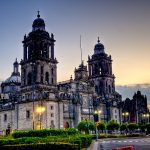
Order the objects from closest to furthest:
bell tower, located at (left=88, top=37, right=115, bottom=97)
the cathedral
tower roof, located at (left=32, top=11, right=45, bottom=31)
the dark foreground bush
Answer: the dark foreground bush < the cathedral < tower roof, located at (left=32, top=11, right=45, bottom=31) < bell tower, located at (left=88, top=37, right=115, bottom=97)

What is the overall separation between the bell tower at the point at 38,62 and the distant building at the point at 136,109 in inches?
1794

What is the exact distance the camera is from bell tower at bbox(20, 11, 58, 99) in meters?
74.1

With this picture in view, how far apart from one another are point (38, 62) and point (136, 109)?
53.4 m

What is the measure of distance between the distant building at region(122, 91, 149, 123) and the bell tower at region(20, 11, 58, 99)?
45.6 metres

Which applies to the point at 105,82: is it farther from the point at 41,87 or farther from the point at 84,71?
the point at 41,87

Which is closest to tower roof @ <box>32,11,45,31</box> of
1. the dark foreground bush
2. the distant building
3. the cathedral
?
the cathedral

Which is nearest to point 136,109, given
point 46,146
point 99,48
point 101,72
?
point 101,72

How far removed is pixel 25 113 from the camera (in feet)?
245

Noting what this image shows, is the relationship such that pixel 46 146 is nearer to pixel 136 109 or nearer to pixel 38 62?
pixel 38 62

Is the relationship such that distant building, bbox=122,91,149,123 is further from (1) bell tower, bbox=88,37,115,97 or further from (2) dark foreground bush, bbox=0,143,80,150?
(2) dark foreground bush, bbox=0,143,80,150

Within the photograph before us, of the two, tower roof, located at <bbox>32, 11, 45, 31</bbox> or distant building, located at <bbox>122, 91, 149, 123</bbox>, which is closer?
tower roof, located at <bbox>32, 11, 45, 31</bbox>

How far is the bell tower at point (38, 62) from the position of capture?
2916 inches

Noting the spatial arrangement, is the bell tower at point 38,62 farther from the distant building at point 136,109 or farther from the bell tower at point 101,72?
the distant building at point 136,109

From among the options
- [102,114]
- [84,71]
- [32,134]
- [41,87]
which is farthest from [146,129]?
[32,134]
